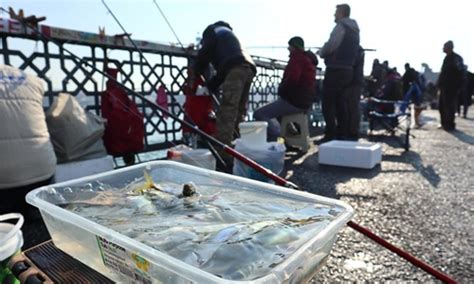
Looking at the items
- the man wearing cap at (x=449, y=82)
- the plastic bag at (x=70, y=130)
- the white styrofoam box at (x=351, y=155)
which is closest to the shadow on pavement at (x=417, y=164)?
the white styrofoam box at (x=351, y=155)

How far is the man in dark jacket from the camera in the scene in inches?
121

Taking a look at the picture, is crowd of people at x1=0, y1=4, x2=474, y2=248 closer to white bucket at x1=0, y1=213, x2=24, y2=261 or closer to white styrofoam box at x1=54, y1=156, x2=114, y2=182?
white styrofoam box at x1=54, y1=156, x2=114, y2=182

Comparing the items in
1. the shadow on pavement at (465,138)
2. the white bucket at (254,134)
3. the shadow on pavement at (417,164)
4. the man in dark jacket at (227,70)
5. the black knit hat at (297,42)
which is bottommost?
the shadow on pavement at (465,138)

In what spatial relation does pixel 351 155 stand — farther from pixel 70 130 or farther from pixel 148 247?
pixel 148 247

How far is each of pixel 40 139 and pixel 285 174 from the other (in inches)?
74.4

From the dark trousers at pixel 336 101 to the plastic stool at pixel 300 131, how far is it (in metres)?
0.57

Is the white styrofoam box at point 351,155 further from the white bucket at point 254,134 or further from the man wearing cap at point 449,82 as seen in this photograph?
the man wearing cap at point 449,82

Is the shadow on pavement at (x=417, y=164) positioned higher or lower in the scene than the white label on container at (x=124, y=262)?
lower

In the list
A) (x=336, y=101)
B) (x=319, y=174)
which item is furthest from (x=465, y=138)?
(x=319, y=174)

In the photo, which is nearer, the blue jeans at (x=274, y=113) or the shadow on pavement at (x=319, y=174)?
the shadow on pavement at (x=319, y=174)

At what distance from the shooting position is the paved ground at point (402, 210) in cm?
132

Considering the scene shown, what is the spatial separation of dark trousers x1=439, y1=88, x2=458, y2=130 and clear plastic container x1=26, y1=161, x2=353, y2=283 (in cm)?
672

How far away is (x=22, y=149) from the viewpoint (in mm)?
1639

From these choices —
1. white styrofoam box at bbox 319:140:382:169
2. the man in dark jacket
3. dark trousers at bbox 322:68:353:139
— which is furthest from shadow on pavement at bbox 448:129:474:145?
the man in dark jacket
